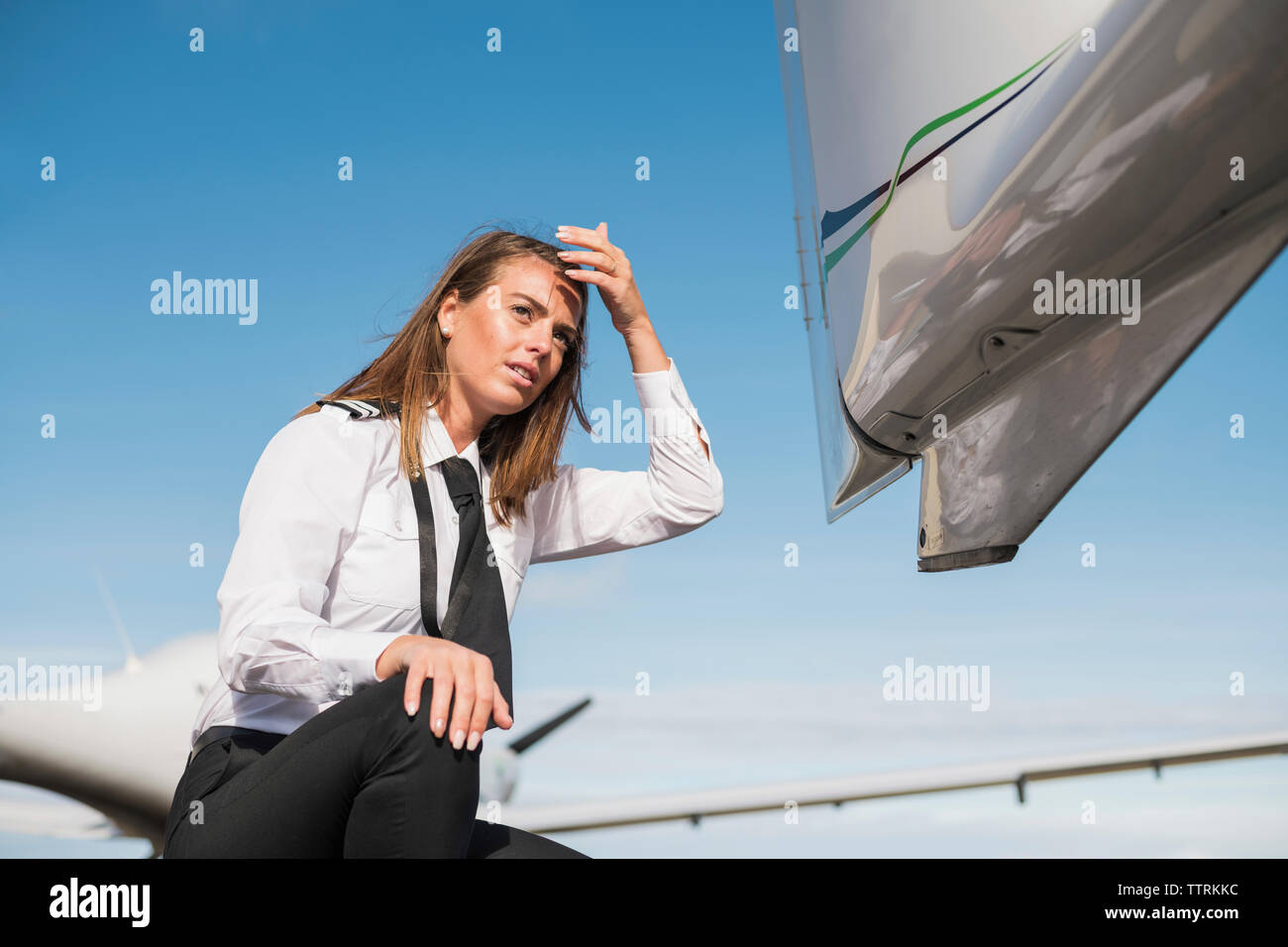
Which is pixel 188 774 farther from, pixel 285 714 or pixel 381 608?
pixel 381 608

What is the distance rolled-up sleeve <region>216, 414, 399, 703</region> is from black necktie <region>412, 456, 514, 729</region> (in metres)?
0.16

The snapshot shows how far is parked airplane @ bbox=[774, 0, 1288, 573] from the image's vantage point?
0.95 m

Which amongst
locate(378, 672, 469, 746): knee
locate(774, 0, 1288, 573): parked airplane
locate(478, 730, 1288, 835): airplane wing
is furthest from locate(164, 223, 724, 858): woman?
locate(478, 730, 1288, 835): airplane wing

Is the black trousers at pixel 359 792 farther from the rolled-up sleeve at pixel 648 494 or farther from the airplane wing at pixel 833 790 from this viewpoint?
the airplane wing at pixel 833 790

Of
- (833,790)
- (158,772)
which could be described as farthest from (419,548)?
(158,772)

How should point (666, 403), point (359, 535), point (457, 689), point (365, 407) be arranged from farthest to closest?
1. point (666, 403)
2. point (365, 407)
3. point (359, 535)
4. point (457, 689)

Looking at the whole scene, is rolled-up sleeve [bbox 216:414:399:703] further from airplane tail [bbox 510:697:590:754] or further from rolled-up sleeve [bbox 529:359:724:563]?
airplane tail [bbox 510:697:590:754]

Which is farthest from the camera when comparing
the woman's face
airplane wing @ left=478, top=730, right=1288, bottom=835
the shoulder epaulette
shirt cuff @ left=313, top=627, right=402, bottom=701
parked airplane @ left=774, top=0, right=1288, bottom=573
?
airplane wing @ left=478, top=730, right=1288, bottom=835

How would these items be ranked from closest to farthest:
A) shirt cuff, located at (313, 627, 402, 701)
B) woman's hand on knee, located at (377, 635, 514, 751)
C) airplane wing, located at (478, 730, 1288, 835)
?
1. woman's hand on knee, located at (377, 635, 514, 751)
2. shirt cuff, located at (313, 627, 402, 701)
3. airplane wing, located at (478, 730, 1288, 835)

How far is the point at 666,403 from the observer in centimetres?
214

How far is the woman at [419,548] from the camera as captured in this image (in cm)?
129

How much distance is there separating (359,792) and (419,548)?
532 mm

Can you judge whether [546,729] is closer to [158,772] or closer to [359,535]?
[158,772]

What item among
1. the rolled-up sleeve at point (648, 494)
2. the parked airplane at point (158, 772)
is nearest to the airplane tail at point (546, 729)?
the parked airplane at point (158, 772)
